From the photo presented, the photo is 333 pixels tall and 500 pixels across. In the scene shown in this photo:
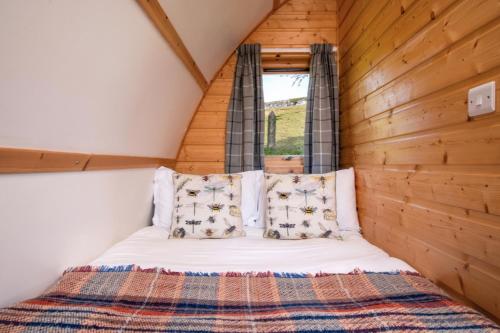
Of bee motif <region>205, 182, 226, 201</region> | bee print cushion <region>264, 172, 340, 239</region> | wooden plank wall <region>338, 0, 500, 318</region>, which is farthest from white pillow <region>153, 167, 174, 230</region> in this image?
wooden plank wall <region>338, 0, 500, 318</region>

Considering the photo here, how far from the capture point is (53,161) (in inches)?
41.9

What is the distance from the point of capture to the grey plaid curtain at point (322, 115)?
2.28m

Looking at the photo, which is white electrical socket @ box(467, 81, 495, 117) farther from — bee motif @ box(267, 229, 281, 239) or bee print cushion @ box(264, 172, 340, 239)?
bee motif @ box(267, 229, 281, 239)

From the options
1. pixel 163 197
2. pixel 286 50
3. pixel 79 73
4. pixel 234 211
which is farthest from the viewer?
pixel 286 50

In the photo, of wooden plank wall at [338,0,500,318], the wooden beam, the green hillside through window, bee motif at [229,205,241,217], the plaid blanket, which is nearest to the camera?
the plaid blanket

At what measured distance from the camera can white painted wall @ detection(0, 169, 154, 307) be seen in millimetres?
920

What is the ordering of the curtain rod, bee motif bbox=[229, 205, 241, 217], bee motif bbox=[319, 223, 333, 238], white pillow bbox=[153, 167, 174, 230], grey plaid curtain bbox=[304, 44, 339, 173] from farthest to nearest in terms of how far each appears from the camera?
the curtain rod → grey plaid curtain bbox=[304, 44, 339, 173] → white pillow bbox=[153, 167, 174, 230] → bee motif bbox=[229, 205, 241, 217] → bee motif bbox=[319, 223, 333, 238]

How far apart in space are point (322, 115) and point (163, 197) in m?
1.35

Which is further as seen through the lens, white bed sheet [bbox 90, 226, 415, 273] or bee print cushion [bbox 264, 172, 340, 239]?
bee print cushion [bbox 264, 172, 340, 239]

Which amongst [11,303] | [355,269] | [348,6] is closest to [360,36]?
[348,6]

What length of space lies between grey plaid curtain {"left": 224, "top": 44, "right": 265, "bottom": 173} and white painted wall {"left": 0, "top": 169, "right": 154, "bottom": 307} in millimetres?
945

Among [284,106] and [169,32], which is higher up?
[169,32]

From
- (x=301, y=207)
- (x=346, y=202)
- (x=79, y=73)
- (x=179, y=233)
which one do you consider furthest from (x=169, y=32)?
(x=346, y=202)

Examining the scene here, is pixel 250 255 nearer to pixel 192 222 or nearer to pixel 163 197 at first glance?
pixel 192 222
